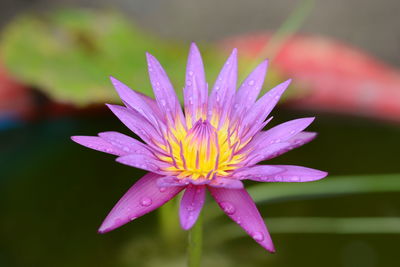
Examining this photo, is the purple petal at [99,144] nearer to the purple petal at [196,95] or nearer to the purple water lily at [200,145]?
the purple water lily at [200,145]

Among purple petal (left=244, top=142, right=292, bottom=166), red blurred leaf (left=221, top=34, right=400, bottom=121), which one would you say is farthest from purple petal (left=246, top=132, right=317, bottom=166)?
red blurred leaf (left=221, top=34, right=400, bottom=121)

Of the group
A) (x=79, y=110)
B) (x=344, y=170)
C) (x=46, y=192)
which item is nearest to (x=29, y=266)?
(x=46, y=192)

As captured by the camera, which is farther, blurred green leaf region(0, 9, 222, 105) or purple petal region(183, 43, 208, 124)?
blurred green leaf region(0, 9, 222, 105)

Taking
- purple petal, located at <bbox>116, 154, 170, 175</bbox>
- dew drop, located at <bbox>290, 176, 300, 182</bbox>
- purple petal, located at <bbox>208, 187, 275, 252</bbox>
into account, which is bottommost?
purple petal, located at <bbox>208, 187, 275, 252</bbox>

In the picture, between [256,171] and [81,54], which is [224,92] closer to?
[256,171]

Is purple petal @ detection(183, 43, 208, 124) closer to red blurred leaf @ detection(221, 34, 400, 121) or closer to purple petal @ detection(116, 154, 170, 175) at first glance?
purple petal @ detection(116, 154, 170, 175)

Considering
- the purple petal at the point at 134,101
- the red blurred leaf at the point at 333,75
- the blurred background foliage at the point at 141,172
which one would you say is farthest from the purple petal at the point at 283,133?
the red blurred leaf at the point at 333,75

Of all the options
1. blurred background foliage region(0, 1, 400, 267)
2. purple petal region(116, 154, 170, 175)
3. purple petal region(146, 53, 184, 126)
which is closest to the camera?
purple petal region(116, 154, 170, 175)
